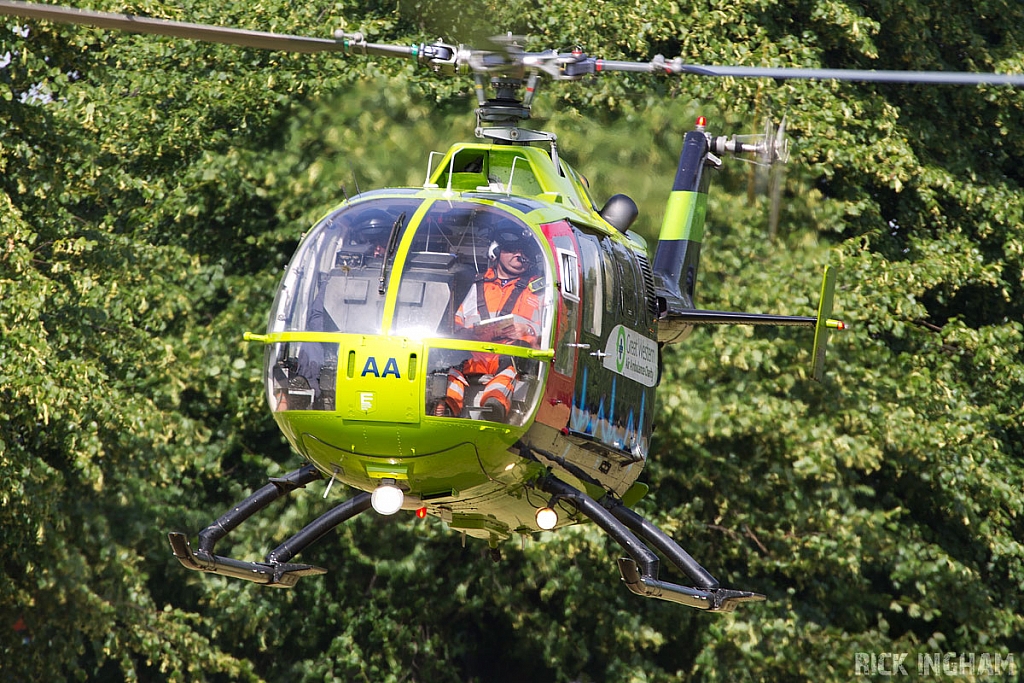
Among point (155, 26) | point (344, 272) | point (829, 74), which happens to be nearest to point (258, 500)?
point (344, 272)

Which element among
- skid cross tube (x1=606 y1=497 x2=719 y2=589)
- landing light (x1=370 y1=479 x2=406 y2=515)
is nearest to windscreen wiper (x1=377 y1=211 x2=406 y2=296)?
landing light (x1=370 y1=479 x2=406 y2=515)

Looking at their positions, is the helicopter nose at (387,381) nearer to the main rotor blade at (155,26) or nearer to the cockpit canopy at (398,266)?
the cockpit canopy at (398,266)

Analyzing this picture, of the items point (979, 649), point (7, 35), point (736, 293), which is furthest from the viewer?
point (979, 649)

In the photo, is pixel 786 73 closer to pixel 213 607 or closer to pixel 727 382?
pixel 727 382

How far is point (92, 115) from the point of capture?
40.4 feet

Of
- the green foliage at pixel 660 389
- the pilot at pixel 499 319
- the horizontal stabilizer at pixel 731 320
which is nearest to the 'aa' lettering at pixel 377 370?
the pilot at pixel 499 319

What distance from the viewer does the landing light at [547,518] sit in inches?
296

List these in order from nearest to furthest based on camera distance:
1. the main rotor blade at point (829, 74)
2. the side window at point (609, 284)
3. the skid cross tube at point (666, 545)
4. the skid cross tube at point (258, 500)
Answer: the main rotor blade at point (829, 74), the skid cross tube at point (666, 545), the side window at point (609, 284), the skid cross tube at point (258, 500)

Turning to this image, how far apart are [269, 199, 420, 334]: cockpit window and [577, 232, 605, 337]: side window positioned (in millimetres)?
980

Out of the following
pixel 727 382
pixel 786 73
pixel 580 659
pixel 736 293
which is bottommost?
pixel 580 659

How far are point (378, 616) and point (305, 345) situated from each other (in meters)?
9.51

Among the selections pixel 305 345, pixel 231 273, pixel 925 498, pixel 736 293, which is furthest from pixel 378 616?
pixel 305 345

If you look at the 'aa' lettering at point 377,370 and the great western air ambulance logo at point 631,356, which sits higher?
the 'aa' lettering at point 377,370

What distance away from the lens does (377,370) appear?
21.6ft
